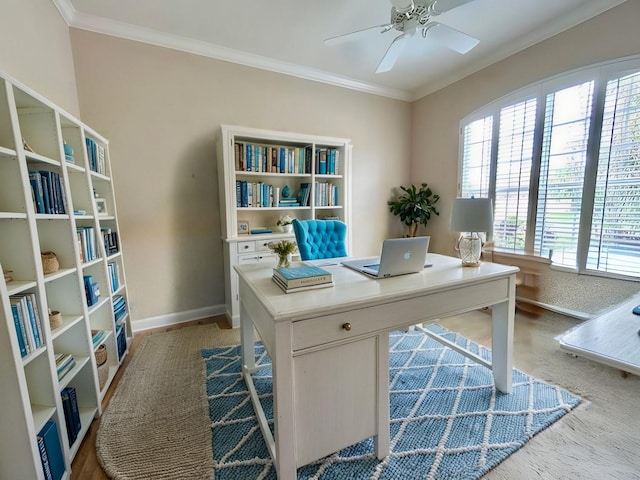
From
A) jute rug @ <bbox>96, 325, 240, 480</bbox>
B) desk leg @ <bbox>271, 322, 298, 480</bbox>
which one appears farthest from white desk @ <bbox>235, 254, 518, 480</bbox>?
jute rug @ <bbox>96, 325, 240, 480</bbox>

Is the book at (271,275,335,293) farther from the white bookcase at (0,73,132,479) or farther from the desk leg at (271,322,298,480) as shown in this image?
the white bookcase at (0,73,132,479)

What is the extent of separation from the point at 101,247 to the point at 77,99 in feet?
4.76

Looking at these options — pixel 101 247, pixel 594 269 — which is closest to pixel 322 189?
pixel 101 247

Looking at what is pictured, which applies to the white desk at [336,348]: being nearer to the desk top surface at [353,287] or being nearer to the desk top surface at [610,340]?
the desk top surface at [353,287]

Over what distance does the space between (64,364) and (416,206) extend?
3.67m

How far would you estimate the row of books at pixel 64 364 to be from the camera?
1345mm

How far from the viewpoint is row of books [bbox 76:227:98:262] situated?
1681 mm

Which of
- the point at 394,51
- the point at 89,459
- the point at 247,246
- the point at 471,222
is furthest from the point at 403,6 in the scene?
the point at 89,459

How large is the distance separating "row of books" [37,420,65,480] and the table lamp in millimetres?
2188

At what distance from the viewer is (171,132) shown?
2.70m

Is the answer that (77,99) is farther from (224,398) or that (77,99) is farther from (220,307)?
(224,398)

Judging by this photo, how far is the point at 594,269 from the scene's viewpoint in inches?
96.0

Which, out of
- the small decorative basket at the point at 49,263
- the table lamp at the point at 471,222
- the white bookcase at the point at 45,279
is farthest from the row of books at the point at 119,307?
the table lamp at the point at 471,222

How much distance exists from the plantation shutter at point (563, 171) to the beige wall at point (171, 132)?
2.43 m
